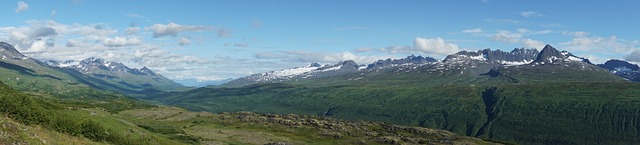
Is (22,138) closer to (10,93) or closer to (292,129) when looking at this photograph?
(10,93)

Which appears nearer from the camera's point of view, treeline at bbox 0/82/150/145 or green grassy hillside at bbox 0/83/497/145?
green grassy hillside at bbox 0/83/497/145

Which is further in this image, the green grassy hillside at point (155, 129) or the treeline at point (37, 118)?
the treeline at point (37, 118)

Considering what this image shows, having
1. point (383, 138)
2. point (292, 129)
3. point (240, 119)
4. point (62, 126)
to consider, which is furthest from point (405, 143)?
point (62, 126)

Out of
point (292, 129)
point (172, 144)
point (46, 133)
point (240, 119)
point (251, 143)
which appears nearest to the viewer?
point (46, 133)

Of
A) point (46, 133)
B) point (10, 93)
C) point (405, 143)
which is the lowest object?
point (405, 143)

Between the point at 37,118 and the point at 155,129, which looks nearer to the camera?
the point at 37,118

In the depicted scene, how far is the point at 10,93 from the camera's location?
4331 centimetres

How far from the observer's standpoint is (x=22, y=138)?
3378cm

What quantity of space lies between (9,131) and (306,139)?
10490 cm

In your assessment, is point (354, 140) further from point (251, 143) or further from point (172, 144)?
point (172, 144)

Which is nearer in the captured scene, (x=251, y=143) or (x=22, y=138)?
Answer: (x=22, y=138)

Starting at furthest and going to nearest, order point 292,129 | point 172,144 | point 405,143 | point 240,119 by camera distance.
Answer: point 240,119
point 292,129
point 405,143
point 172,144

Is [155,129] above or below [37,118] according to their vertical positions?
below

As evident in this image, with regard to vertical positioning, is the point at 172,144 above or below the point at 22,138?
below
